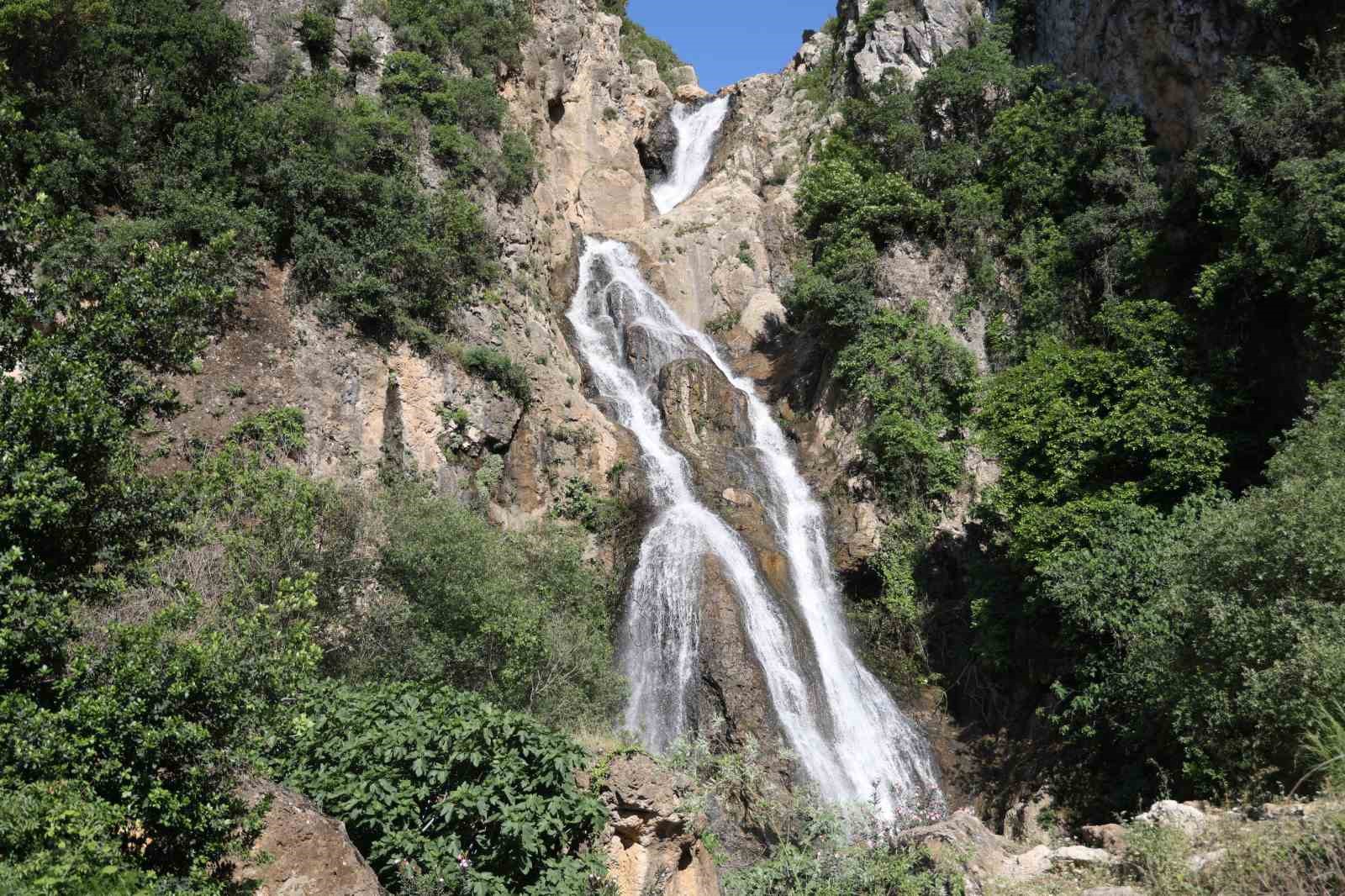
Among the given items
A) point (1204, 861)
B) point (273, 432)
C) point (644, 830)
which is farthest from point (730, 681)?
point (1204, 861)

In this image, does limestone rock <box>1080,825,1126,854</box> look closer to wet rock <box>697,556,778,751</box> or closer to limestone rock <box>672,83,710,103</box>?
wet rock <box>697,556,778,751</box>

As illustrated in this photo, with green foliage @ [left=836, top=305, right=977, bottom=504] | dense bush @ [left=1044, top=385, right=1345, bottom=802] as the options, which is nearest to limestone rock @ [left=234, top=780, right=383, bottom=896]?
dense bush @ [left=1044, top=385, right=1345, bottom=802]

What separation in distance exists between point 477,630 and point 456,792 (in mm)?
7047

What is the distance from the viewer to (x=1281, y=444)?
14.9 m

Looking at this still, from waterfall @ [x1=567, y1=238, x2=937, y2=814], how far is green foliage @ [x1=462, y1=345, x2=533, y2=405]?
12.0 feet

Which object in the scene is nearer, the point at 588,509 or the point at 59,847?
the point at 59,847

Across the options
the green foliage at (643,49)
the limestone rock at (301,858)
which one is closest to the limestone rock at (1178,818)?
the limestone rock at (301,858)

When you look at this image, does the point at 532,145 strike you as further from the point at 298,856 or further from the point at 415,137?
the point at 298,856

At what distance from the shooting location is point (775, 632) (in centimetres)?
1917

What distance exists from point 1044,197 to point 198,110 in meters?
22.3

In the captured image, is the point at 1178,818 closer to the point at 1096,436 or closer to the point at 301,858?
the point at 301,858

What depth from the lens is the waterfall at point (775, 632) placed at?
17.7 m

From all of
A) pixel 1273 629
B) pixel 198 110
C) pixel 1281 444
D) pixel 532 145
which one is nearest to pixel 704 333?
pixel 532 145

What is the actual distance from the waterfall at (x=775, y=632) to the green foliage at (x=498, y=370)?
3.65 metres
